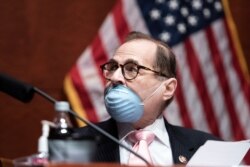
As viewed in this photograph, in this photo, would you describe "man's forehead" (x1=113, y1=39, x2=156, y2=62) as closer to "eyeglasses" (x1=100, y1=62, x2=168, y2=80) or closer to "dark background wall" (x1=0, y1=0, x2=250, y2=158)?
"eyeglasses" (x1=100, y1=62, x2=168, y2=80)

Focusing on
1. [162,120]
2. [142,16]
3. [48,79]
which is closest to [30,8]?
[48,79]

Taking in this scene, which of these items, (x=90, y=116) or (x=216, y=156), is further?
(x=90, y=116)

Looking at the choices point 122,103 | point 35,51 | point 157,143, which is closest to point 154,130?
point 157,143

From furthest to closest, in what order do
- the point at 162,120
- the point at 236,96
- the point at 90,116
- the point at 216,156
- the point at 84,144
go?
the point at 236,96
the point at 90,116
the point at 162,120
the point at 216,156
the point at 84,144

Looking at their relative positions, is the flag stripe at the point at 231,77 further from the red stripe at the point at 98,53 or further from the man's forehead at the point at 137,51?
the man's forehead at the point at 137,51

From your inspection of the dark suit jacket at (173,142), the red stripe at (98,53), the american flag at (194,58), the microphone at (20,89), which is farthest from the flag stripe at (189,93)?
the microphone at (20,89)

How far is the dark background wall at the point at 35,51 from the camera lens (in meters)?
3.29

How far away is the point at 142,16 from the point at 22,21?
656 mm

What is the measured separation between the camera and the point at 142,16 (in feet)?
11.2

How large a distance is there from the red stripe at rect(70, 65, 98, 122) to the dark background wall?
108mm

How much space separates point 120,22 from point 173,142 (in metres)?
1.09

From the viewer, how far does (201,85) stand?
3498 mm

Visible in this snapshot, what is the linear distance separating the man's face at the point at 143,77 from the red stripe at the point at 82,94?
77 centimetres

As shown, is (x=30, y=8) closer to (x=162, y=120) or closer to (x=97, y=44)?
(x=97, y=44)
